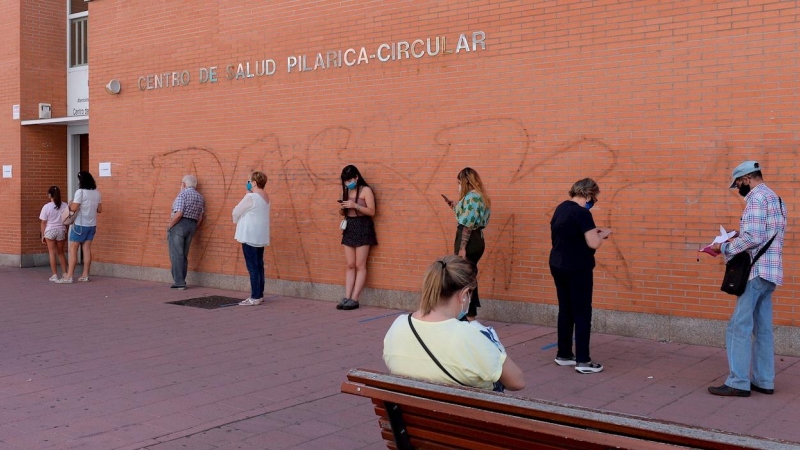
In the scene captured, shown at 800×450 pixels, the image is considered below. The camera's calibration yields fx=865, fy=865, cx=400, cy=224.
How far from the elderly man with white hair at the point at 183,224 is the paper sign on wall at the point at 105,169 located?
91.0 inches

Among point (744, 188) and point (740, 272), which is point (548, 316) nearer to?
point (740, 272)

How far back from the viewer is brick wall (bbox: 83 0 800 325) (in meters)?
8.53

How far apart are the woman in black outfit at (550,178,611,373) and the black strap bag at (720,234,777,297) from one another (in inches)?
45.9

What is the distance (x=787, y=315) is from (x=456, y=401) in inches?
225

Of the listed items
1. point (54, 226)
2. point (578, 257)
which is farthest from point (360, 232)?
point (54, 226)

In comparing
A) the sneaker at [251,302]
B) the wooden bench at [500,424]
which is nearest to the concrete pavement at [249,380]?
the sneaker at [251,302]

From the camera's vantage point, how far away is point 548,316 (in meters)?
9.78

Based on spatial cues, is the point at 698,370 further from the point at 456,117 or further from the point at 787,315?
the point at 456,117

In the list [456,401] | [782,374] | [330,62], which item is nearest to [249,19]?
[330,62]

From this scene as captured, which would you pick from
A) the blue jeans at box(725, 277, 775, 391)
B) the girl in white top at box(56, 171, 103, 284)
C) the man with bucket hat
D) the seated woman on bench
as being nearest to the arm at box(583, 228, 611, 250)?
the man with bucket hat

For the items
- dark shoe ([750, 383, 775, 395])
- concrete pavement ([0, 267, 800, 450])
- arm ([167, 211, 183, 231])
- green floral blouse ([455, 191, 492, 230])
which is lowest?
concrete pavement ([0, 267, 800, 450])

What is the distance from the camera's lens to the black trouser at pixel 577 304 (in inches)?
301

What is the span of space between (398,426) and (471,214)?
565 centimetres

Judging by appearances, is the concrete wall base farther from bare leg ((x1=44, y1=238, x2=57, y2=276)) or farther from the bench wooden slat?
the bench wooden slat
